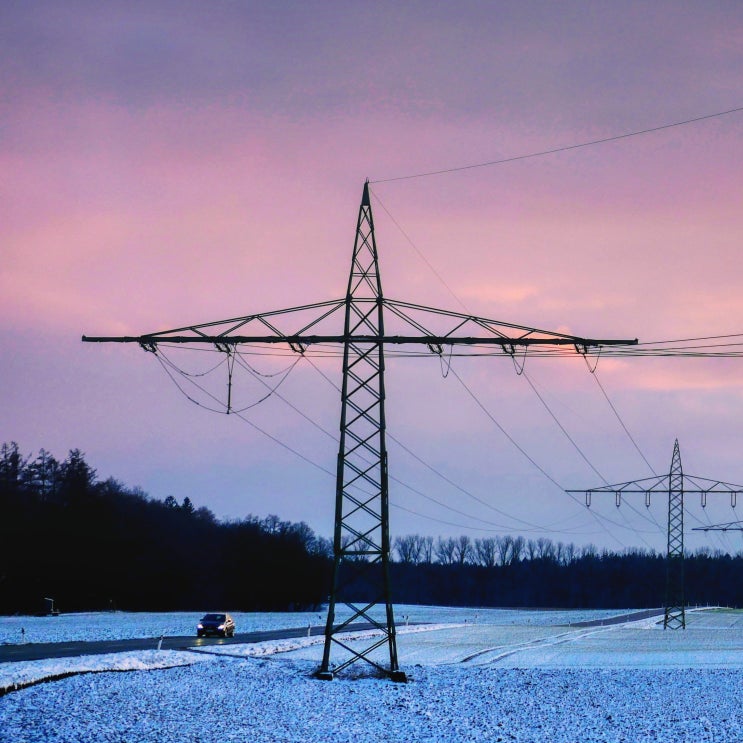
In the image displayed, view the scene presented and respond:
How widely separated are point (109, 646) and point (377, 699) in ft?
80.1

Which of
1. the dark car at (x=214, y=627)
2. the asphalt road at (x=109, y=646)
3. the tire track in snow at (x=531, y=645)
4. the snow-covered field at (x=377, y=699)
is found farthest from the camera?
the dark car at (x=214, y=627)

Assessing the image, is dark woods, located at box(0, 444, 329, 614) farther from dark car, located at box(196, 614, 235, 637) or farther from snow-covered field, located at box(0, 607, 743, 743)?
snow-covered field, located at box(0, 607, 743, 743)

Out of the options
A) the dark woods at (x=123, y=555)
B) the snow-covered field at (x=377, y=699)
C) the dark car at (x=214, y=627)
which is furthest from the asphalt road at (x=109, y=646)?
the dark woods at (x=123, y=555)

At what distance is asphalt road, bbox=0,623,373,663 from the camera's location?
1850 inches

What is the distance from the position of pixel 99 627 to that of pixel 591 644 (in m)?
35.0

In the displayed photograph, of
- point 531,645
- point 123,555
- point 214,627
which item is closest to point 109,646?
point 214,627

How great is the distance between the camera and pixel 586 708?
3394cm

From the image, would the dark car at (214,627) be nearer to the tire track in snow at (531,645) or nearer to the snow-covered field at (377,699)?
the snow-covered field at (377,699)

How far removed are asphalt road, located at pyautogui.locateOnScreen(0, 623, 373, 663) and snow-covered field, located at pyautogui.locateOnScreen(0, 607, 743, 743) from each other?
3.22 m

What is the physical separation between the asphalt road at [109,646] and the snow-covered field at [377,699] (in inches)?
127

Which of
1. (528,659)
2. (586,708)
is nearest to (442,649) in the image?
(528,659)

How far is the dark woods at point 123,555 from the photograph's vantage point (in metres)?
110

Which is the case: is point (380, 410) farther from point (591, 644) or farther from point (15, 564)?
point (15, 564)

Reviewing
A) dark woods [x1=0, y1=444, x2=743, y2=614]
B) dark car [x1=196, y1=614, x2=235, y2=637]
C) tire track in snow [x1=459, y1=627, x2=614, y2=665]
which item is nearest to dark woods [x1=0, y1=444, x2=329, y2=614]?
dark woods [x1=0, y1=444, x2=743, y2=614]
